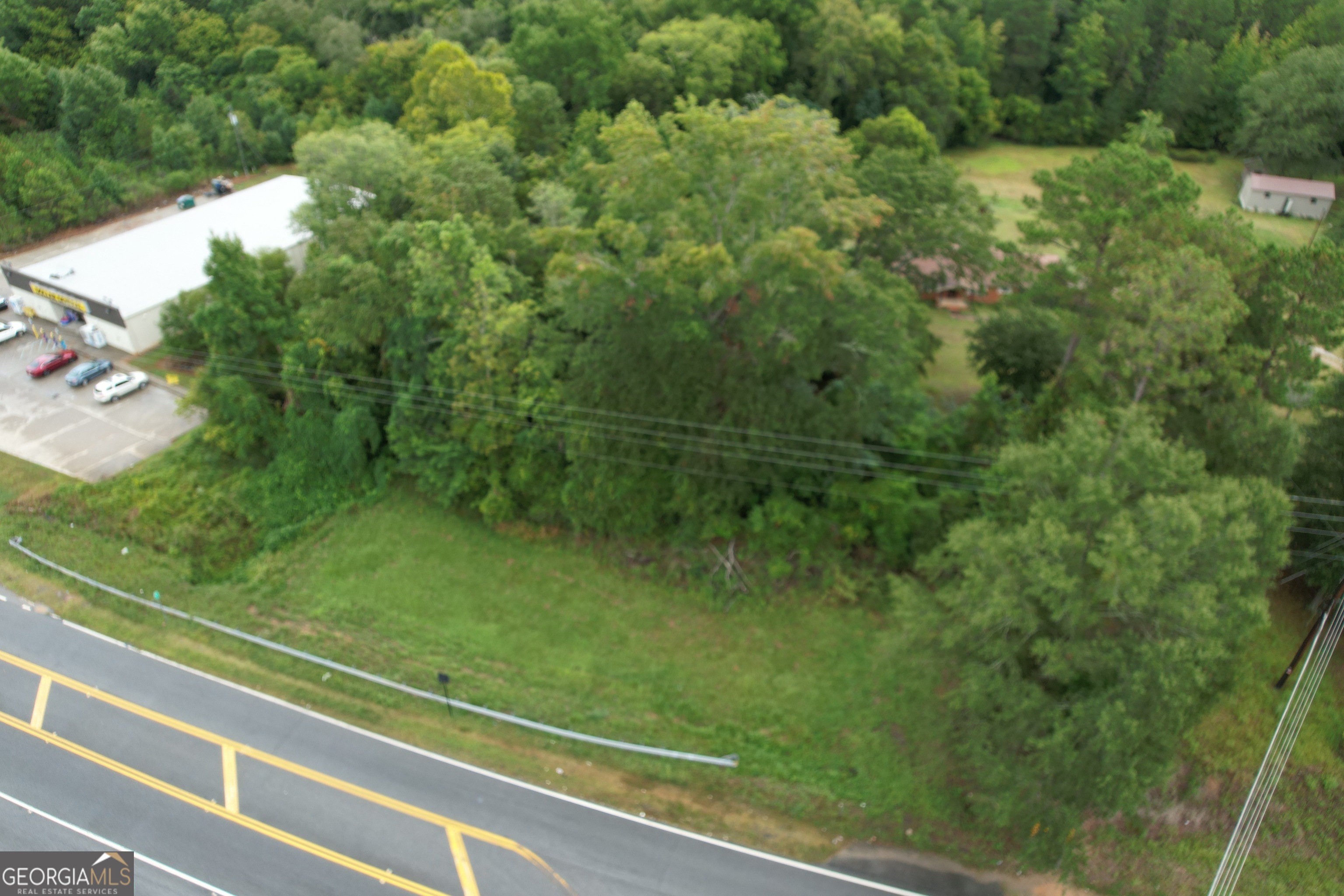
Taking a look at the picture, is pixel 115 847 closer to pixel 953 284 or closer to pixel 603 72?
pixel 953 284

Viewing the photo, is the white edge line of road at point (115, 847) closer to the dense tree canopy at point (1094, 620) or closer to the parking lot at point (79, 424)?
the parking lot at point (79, 424)

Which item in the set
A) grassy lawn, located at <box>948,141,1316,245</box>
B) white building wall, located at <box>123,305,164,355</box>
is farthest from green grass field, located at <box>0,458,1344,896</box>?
grassy lawn, located at <box>948,141,1316,245</box>

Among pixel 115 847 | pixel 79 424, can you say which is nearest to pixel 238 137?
pixel 79 424

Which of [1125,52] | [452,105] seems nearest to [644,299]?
[452,105]

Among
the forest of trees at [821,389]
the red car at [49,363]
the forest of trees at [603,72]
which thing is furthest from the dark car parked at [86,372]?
the forest of trees at [603,72]

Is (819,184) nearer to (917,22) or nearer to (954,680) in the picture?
(954,680)
